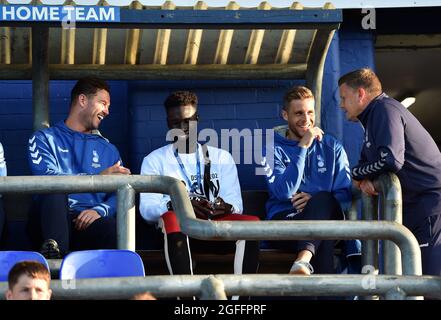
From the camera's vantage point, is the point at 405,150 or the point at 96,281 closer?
the point at 96,281

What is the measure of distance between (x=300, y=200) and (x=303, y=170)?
0.85 ft

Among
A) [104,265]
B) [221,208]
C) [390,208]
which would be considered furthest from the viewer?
[221,208]

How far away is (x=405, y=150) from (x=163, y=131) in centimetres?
293

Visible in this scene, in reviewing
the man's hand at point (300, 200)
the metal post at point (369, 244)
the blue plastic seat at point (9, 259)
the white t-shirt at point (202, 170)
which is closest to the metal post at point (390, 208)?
the metal post at point (369, 244)

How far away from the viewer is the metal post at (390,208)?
6.87 meters

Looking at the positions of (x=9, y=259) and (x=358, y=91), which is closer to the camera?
(x=9, y=259)

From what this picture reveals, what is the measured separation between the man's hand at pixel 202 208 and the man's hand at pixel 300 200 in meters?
0.59

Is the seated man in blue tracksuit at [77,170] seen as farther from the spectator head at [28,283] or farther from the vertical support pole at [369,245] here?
the spectator head at [28,283]

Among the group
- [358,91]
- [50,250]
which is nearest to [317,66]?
[358,91]

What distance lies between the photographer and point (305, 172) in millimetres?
8875

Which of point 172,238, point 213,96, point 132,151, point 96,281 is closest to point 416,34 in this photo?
point 213,96

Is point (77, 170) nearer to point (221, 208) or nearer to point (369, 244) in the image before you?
point (221, 208)

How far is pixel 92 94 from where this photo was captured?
8938 mm
